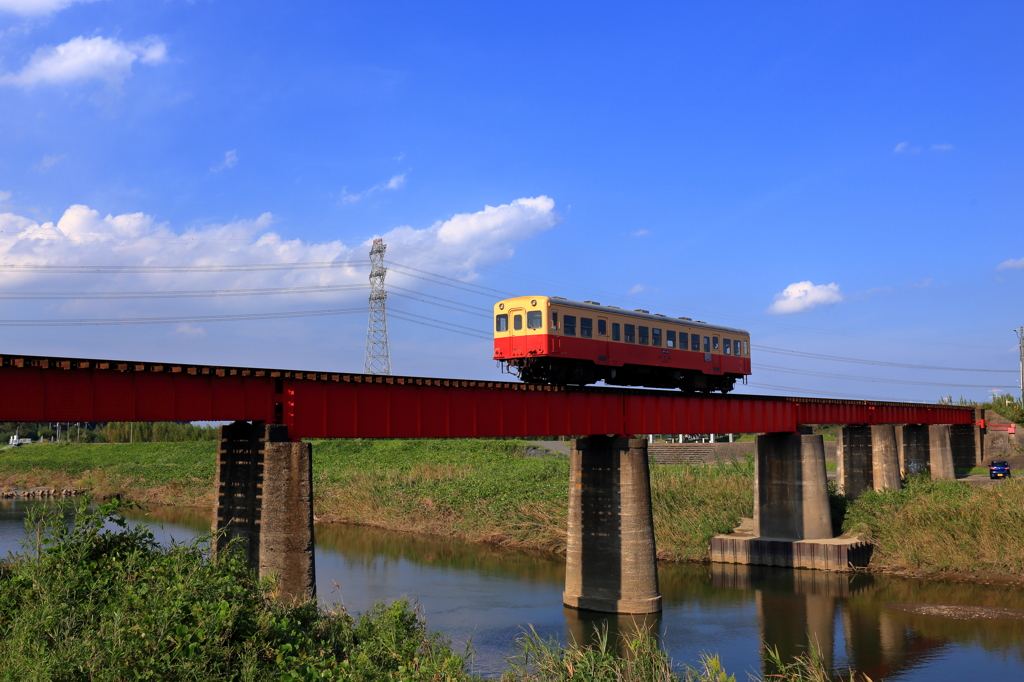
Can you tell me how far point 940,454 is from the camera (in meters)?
59.1

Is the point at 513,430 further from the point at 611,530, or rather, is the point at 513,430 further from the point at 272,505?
the point at 272,505

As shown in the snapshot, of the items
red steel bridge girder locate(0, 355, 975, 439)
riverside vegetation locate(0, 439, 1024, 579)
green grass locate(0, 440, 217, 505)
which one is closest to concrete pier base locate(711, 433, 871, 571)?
riverside vegetation locate(0, 439, 1024, 579)

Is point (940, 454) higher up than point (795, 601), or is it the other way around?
point (940, 454)

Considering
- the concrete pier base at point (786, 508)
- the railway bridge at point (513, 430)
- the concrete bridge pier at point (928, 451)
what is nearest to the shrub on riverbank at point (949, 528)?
the concrete pier base at point (786, 508)

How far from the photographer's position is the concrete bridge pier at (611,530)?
100 feet

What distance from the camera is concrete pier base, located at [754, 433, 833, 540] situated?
42656mm

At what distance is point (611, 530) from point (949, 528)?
64.1 ft

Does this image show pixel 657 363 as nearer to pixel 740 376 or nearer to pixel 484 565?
pixel 740 376

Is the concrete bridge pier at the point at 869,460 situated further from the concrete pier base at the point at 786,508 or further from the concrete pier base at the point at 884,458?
the concrete pier base at the point at 786,508

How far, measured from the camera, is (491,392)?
27656mm

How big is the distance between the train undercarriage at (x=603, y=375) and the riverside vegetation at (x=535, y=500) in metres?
10.5

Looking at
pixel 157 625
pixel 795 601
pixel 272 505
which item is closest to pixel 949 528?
pixel 795 601

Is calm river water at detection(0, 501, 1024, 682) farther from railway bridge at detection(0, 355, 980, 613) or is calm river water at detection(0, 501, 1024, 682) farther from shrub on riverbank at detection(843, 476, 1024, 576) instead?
railway bridge at detection(0, 355, 980, 613)

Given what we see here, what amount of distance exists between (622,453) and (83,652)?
22.2m
